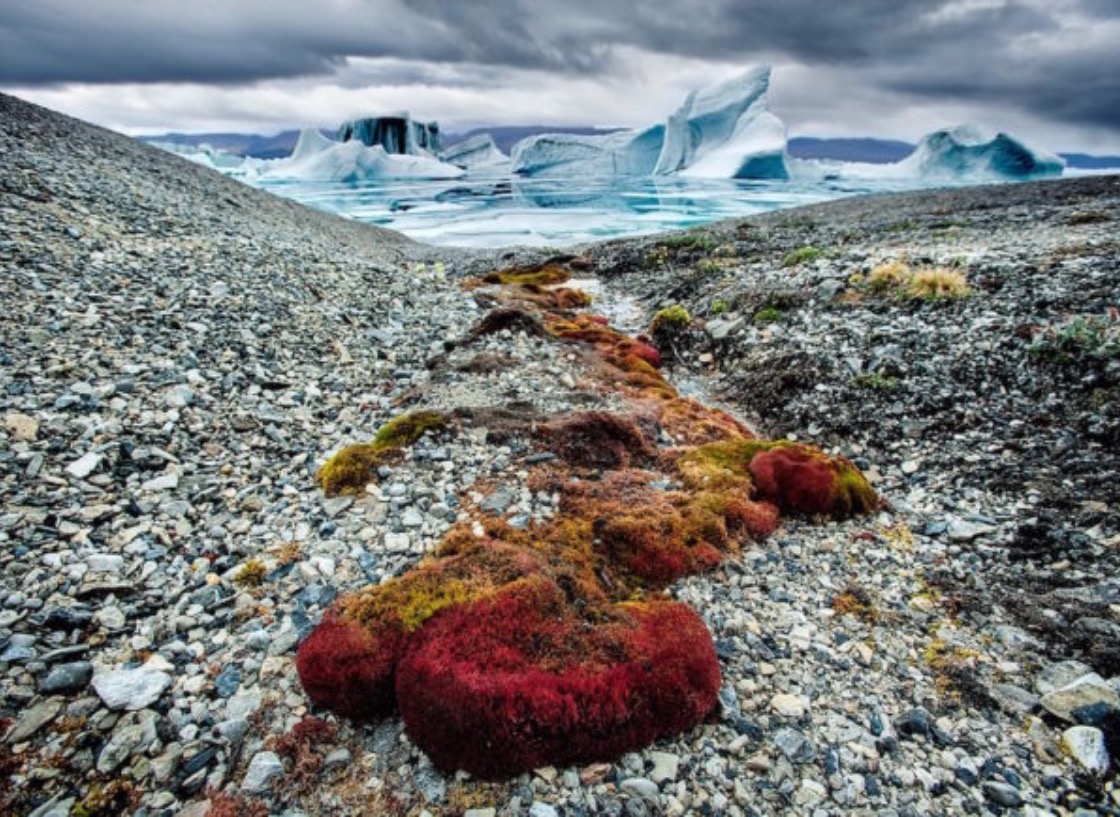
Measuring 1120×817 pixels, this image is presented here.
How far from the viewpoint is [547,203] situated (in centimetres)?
8844

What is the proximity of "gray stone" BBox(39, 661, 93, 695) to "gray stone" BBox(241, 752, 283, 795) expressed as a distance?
160cm

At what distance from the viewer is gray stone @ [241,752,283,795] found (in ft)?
13.0

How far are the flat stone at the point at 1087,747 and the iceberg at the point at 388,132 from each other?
13334 centimetres

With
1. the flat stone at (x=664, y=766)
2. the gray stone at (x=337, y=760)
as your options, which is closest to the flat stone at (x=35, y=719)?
the gray stone at (x=337, y=760)

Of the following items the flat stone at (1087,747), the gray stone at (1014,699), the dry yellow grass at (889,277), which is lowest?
the gray stone at (1014,699)

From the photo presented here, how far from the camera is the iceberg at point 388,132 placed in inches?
4845

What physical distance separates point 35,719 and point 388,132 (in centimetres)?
13887

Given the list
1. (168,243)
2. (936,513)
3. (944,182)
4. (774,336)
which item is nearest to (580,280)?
(774,336)

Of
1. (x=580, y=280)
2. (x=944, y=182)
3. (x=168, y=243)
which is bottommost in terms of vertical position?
(x=580, y=280)

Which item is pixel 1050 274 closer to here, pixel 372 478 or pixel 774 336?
pixel 774 336

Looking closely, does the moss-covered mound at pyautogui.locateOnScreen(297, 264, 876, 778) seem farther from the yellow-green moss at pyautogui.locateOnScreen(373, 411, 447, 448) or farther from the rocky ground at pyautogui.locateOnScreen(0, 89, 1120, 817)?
the rocky ground at pyautogui.locateOnScreen(0, 89, 1120, 817)

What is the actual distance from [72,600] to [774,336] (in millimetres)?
13431

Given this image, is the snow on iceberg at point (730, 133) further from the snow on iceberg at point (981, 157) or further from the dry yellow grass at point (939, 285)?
the dry yellow grass at point (939, 285)

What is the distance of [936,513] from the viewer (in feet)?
26.1
